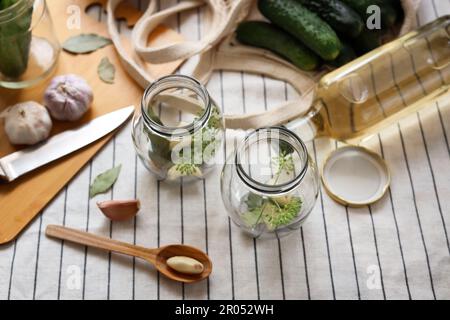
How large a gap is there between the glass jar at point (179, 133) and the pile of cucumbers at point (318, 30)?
0.26 m

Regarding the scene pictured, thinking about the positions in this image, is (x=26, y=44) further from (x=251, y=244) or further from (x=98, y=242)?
(x=251, y=244)

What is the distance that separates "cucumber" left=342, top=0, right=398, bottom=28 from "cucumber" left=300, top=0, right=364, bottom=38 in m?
0.02

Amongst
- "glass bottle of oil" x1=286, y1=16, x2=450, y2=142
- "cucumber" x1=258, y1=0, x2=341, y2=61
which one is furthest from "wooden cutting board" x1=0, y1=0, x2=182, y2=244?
"glass bottle of oil" x1=286, y1=16, x2=450, y2=142

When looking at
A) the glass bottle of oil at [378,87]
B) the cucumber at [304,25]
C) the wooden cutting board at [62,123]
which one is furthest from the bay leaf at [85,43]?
the glass bottle of oil at [378,87]

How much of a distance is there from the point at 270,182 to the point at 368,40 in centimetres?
43

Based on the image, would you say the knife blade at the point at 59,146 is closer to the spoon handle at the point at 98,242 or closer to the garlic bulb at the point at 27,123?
the garlic bulb at the point at 27,123

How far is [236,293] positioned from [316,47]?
0.54m

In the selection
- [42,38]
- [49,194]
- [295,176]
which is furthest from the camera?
[42,38]

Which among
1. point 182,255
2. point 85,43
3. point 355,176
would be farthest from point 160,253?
point 85,43

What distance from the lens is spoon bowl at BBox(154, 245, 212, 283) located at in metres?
1.24

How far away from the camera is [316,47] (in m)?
1.39

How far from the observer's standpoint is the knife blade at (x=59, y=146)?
4.32ft
